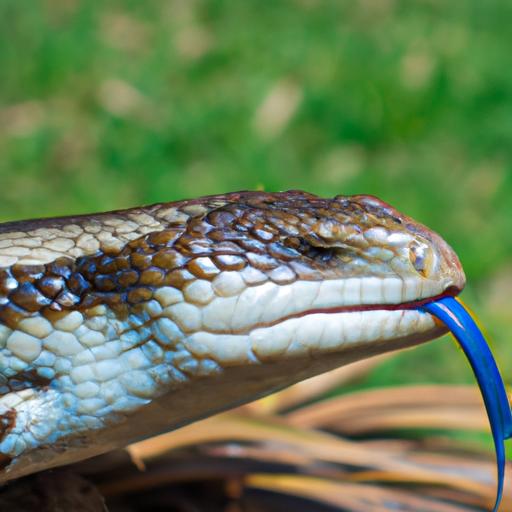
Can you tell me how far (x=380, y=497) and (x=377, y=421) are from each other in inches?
9.6

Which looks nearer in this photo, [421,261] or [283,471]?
[421,261]

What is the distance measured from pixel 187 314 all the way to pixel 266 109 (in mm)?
2808

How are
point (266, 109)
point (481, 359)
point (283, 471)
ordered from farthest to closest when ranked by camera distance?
point (266, 109) → point (283, 471) → point (481, 359)

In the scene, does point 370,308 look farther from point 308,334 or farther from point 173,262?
point 173,262

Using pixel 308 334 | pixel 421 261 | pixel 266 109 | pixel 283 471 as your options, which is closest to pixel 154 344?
pixel 308 334

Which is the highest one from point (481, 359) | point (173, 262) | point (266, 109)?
point (173, 262)

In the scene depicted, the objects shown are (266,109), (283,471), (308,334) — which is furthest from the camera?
(266,109)

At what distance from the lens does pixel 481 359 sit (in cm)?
129

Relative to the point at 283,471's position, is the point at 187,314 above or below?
above

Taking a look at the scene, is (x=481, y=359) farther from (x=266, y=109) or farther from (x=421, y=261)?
(x=266, y=109)

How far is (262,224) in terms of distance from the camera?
4.02ft

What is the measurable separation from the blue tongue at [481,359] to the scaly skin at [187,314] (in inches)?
0.7

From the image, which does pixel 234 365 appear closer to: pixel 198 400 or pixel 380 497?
pixel 198 400

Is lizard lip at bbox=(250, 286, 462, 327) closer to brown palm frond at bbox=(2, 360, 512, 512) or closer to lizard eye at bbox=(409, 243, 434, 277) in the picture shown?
lizard eye at bbox=(409, 243, 434, 277)
